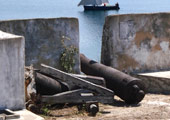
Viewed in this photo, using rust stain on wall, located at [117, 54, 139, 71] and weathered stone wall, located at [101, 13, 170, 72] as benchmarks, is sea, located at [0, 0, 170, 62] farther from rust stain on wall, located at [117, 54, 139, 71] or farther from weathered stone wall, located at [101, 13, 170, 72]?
rust stain on wall, located at [117, 54, 139, 71]

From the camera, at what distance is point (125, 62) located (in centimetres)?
1141

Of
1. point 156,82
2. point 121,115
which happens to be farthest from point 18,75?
point 156,82

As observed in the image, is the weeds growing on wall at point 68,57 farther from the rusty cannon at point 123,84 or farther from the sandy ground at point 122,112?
the sandy ground at point 122,112

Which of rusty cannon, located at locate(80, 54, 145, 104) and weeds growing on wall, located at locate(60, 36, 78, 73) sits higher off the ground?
weeds growing on wall, located at locate(60, 36, 78, 73)

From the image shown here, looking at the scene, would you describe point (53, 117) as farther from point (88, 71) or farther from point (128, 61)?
point (128, 61)

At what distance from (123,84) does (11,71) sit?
9.15ft

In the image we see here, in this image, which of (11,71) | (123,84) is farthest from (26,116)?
(123,84)

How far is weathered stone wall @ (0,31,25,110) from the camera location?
716 cm

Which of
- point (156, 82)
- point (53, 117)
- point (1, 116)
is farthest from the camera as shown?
point (156, 82)

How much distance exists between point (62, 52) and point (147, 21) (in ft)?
7.67

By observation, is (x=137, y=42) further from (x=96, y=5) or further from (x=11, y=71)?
(x=96, y=5)

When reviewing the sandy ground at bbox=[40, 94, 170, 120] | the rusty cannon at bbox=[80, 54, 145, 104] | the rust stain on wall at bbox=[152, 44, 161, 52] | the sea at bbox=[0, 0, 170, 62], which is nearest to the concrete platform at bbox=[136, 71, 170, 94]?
the rust stain on wall at bbox=[152, 44, 161, 52]

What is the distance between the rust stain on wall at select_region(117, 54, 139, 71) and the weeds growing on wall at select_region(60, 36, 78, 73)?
136cm

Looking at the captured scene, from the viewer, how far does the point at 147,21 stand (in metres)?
11.5
